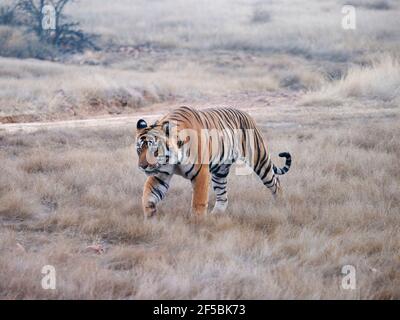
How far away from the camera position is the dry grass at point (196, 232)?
461cm

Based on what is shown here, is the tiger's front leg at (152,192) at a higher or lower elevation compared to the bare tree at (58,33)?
lower

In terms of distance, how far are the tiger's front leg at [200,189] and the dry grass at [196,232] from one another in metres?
0.13

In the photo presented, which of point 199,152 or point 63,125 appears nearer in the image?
point 199,152

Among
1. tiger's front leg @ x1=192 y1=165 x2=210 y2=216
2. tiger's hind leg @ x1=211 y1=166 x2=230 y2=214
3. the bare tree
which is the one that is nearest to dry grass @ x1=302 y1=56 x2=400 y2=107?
tiger's hind leg @ x1=211 y1=166 x2=230 y2=214

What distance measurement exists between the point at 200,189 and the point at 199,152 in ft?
1.16

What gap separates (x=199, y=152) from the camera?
607 centimetres

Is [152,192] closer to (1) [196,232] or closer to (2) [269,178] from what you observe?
(1) [196,232]

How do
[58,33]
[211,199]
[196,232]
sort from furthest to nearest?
1. [58,33]
2. [211,199]
3. [196,232]

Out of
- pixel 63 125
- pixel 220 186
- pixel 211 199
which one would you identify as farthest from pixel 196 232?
pixel 63 125

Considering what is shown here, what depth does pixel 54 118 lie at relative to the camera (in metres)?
13.9

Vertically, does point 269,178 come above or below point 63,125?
below

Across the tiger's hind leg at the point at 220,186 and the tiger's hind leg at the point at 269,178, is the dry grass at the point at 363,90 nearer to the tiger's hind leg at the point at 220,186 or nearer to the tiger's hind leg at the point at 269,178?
the tiger's hind leg at the point at 269,178

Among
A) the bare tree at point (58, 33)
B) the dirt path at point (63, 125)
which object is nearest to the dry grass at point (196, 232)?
the dirt path at point (63, 125)

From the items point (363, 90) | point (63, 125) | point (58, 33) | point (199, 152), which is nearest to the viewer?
point (199, 152)
